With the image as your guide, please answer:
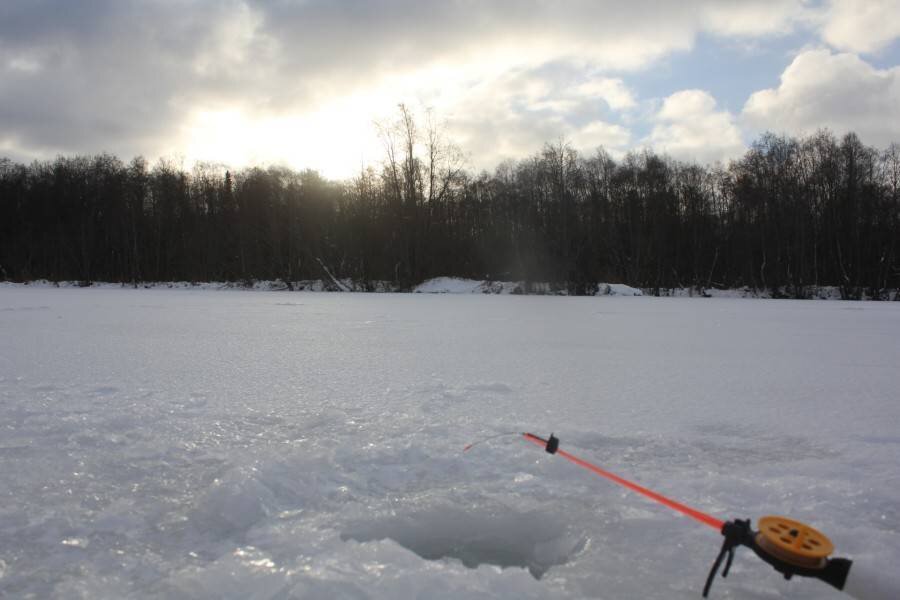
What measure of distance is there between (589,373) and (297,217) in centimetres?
3250

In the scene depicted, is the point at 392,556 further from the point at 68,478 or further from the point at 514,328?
the point at 514,328

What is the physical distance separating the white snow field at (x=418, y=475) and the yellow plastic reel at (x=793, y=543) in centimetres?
25

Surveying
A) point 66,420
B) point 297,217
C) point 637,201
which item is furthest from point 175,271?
point 66,420

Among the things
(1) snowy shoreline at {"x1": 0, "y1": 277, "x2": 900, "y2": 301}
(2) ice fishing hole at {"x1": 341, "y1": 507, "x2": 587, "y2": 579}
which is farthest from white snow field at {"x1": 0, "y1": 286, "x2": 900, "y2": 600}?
(1) snowy shoreline at {"x1": 0, "y1": 277, "x2": 900, "y2": 301}

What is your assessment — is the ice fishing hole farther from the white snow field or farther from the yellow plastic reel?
the yellow plastic reel

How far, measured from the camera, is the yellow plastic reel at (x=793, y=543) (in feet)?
3.84

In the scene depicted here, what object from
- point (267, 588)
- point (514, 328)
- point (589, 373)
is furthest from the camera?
point (514, 328)

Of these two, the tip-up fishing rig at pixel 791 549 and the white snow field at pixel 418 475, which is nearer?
Result: the tip-up fishing rig at pixel 791 549

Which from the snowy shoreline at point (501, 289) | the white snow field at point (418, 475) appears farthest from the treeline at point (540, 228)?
the white snow field at point (418, 475)

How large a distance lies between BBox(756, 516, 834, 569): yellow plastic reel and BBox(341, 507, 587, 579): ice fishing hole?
2.01ft

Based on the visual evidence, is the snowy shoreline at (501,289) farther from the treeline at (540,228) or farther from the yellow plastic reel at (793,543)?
the yellow plastic reel at (793,543)

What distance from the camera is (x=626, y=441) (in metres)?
2.70

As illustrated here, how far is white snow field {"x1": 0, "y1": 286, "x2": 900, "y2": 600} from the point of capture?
4.97 feet

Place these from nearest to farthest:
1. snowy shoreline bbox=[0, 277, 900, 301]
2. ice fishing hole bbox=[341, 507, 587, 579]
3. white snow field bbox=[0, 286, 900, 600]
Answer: white snow field bbox=[0, 286, 900, 600] → ice fishing hole bbox=[341, 507, 587, 579] → snowy shoreline bbox=[0, 277, 900, 301]
